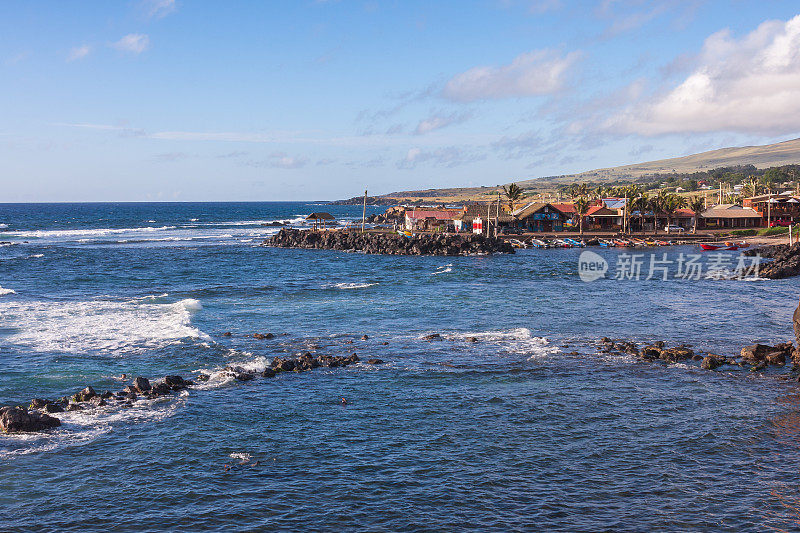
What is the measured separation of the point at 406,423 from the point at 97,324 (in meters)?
25.8

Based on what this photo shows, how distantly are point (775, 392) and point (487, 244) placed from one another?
6840 centimetres

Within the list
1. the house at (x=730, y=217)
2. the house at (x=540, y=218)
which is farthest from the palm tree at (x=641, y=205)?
the house at (x=540, y=218)

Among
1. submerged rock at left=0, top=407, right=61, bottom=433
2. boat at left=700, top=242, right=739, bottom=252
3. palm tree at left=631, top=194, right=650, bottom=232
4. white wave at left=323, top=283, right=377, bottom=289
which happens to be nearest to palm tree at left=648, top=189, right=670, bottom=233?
palm tree at left=631, top=194, right=650, bottom=232

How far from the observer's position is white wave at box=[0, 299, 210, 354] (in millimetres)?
34688

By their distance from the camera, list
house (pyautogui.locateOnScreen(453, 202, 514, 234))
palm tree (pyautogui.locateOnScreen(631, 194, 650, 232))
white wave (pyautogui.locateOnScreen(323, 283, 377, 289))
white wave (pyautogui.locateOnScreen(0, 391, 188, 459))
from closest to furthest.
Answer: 1. white wave (pyautogui.locateOnScreen(0, 391, 188, 459))
2. white wave (pyautogui.locateOnScreen(323, 283, 377, 289))
3. house (pyautogui.locateOnScreen(453, 202, 514, 234))
4. palm tree (pyautogui.locateOnScreen(631, 194, 650, 232))

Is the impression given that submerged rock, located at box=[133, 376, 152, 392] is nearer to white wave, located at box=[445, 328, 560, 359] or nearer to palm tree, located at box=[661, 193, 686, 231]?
white wave, located at box=[445, 328, 560, 359]

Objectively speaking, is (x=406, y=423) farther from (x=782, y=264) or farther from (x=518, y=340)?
(x=782, y=264)

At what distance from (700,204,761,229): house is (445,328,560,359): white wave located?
332 feet

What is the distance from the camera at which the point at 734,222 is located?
410 ft

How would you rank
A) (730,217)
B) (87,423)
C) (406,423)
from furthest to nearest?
(730,217) < (406,423) < (87,423)

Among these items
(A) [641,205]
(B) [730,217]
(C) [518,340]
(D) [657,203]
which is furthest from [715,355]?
(B) [730,217]

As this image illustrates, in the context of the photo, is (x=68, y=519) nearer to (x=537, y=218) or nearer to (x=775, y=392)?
(x=775, y=392)

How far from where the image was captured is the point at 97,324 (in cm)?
4009

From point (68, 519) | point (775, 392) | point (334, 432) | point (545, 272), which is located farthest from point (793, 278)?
point (68, 519)
